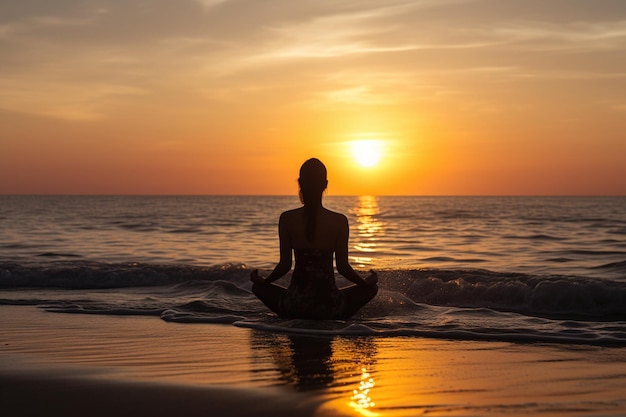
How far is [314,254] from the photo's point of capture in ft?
26.3

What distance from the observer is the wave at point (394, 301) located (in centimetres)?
813

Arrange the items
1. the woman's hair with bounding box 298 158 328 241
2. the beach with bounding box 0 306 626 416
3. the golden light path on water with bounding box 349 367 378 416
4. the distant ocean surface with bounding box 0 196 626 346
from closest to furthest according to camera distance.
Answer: the golden light path on water with bounding box 349 367 378 416 → the beach with bounding box 0 306 626 416 → the woman's hair with bounding box 298 158 328 241 → the distant ocean surface with bounding box 0 196 626 346

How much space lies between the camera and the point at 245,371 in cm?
591

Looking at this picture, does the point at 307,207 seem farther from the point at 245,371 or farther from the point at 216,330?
the point at 245,371

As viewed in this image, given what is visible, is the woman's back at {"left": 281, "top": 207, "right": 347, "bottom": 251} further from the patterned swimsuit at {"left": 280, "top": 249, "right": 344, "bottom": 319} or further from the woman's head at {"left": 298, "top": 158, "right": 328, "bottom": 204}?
the woman's head at {"left": 298, "top": 158, "right": 328, "bottom": 204}

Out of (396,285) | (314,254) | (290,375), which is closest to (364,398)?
(290,375)

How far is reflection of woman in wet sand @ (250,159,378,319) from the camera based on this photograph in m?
7.84

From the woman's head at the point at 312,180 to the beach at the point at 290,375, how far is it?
145cm

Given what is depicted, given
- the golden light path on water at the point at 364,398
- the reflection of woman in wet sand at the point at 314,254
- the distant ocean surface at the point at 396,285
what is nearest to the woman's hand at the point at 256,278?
the reflection of woman in wet sand at the point at 314,254

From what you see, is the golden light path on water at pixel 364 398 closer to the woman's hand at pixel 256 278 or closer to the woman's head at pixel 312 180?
the woman's head at pixel 312 180

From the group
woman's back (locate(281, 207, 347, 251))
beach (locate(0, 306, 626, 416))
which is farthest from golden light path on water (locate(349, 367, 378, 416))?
woman's back (locate(281, 207, 347, 251))

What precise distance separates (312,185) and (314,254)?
0.76 m

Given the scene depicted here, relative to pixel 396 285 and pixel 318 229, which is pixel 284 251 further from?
pixel 396 285

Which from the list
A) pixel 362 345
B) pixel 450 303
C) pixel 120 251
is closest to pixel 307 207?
pixel 362 345
